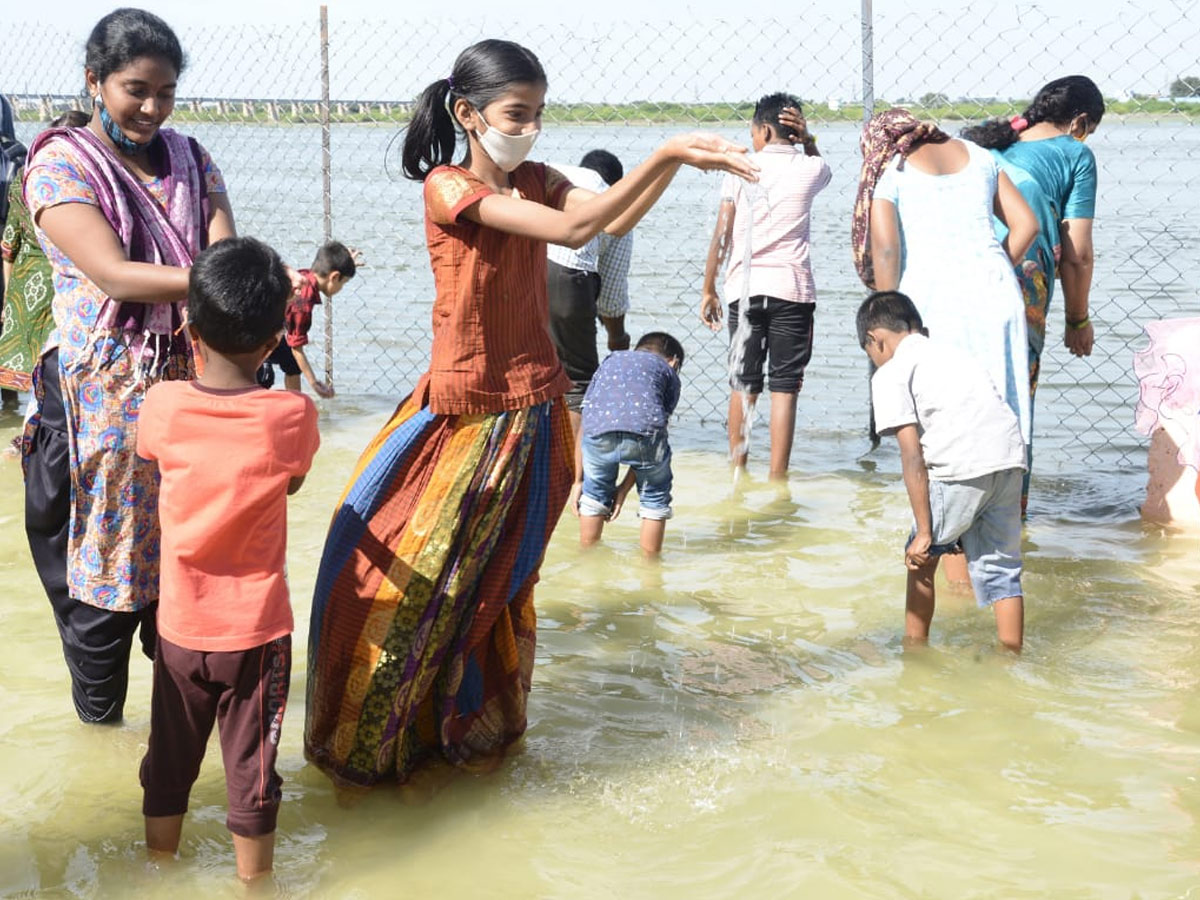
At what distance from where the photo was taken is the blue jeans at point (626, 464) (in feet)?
19.0

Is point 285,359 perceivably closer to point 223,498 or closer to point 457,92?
point 457,92

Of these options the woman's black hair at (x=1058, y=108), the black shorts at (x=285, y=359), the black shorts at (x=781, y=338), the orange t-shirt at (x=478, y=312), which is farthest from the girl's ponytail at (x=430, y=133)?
the black shorts at (x=285, y=359)

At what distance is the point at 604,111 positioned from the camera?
881cm

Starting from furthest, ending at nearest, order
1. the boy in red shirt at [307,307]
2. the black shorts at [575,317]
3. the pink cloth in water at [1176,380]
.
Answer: the boy in red shirt at [307,307]
the black shorts at [575,317]
the pink cloth in water at [1176,380]

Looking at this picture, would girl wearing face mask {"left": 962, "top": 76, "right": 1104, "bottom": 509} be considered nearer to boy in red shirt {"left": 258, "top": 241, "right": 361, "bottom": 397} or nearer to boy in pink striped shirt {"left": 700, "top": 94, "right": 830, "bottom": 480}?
boy in pink striped shirt {"left": 700, "top": 94, "right": 830, "bottom": 480}

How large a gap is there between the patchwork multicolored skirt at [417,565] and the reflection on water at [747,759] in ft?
0.76

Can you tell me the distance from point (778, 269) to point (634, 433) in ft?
5.79

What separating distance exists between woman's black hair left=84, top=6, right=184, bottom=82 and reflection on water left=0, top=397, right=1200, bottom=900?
6.12 feet

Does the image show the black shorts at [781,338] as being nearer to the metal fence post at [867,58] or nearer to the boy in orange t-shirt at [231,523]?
the metal fence post at [867,58]

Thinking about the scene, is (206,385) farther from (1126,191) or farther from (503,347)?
(1126,191)

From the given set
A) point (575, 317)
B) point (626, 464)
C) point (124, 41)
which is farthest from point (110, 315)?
point (575, 317)

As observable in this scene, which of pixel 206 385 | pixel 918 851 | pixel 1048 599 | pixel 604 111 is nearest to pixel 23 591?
pixel 206 385

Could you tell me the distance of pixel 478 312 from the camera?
351cm

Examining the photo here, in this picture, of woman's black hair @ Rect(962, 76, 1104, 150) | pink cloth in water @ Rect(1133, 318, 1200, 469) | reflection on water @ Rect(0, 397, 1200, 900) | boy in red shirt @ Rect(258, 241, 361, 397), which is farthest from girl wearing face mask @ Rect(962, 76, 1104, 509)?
boy in red shirt @ Rect(258, 241, 361, 397)
